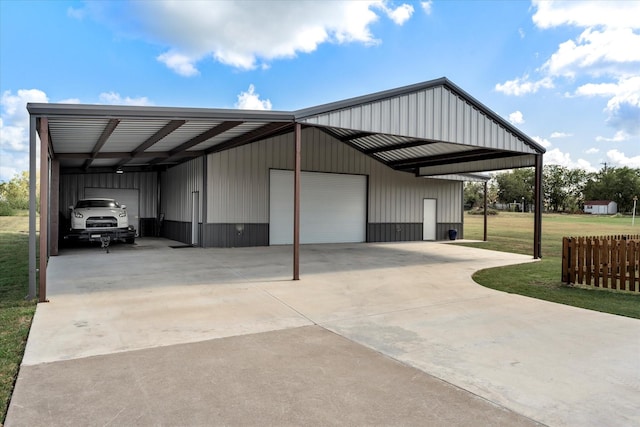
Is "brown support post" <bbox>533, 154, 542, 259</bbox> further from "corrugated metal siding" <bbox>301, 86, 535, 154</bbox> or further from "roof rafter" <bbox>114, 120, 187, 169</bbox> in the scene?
"roof rafter" <bbox>114, 120, 187, 169</bbox>

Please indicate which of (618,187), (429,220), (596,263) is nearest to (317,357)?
(596,263)

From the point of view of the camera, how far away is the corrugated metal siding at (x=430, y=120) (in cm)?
1032

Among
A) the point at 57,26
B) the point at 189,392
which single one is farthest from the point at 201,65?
the point at 189,392

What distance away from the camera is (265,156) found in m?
16.4

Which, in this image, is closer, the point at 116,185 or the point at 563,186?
the point at 116,185

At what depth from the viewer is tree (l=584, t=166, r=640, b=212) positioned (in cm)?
7331

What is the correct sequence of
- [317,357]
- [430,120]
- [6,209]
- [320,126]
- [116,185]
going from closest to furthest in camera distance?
[317,357] < [320,126] < [430,120] < [116,185] < [6,209]

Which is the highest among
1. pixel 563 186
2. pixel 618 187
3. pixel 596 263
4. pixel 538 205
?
pixel 563 186

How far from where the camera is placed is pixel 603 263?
8383 mm

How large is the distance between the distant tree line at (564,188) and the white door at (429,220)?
6280cm

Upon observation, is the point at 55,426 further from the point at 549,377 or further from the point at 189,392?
the point at 549,377

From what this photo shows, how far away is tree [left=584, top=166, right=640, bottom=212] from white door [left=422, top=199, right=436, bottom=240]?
70819 millimetres

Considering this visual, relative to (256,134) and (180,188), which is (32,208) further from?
(180,188)

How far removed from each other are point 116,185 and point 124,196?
0.65m
